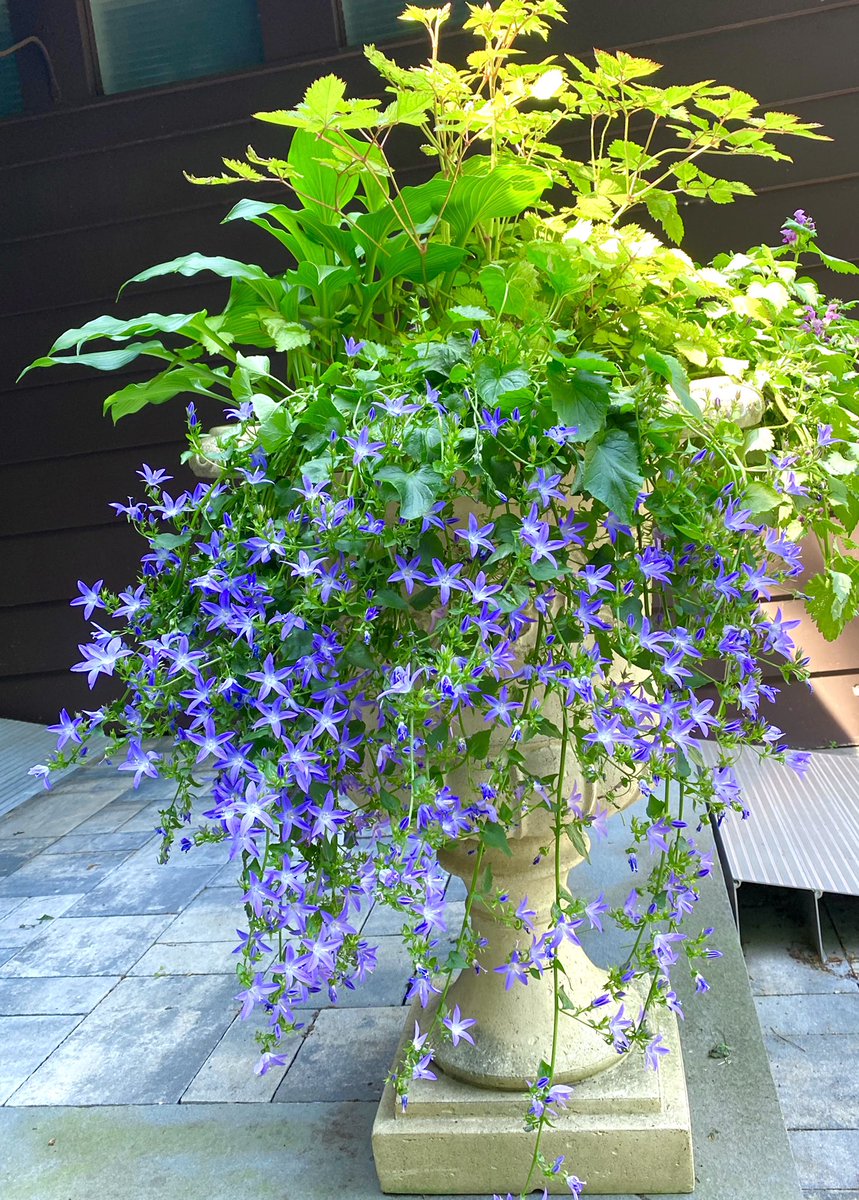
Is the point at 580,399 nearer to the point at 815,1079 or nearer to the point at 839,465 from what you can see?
the point at 839,465

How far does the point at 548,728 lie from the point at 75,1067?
4.21 feet

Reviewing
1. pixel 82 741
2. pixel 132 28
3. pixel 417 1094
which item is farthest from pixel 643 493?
pixel 132 28

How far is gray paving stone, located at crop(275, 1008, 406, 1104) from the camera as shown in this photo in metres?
1.60

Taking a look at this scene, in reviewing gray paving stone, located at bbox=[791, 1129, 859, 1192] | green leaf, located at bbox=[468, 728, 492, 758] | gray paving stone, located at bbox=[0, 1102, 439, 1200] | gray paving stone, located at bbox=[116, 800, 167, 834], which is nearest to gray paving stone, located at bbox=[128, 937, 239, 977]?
gray paving stone, located at bbox=[0, 1102, 439, 1200]

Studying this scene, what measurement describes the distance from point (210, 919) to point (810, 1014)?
132cm

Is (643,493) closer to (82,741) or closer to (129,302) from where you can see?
(82,741)

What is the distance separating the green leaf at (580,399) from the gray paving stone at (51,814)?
2.74 metres

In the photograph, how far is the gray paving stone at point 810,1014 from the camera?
188 cm

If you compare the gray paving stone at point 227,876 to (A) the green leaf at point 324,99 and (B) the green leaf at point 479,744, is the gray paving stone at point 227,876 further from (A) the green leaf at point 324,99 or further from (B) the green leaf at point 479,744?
(A) the green leaf at point 324,99

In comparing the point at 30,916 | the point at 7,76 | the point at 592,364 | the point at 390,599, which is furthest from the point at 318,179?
the point at 7,76

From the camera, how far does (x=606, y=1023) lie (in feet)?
3.50

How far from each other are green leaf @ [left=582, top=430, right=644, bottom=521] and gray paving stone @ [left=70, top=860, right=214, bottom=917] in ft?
→ 6.22

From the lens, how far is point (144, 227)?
4.05 metres

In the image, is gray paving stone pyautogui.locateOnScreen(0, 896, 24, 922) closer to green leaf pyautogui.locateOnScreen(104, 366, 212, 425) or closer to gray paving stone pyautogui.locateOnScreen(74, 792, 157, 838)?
gray paving stone pyautogui.locateOnScreen(74, 792, 157, 838)
